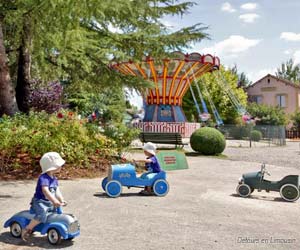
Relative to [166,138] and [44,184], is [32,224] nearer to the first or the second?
[44,184]

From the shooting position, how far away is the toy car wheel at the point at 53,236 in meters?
4.70

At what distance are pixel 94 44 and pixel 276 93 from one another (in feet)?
176

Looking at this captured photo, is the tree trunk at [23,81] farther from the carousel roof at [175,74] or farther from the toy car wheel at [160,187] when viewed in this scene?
the carousel roof at [175,74]

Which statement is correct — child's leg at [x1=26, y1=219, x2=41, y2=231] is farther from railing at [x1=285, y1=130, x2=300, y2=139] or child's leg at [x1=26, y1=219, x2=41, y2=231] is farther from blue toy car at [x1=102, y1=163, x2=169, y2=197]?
railing at [x1=285, y1=130, x2=300, y2=139]

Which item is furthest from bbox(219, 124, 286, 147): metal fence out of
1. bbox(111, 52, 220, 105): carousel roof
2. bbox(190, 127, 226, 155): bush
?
bbox(190, 127, 226, 155): bush

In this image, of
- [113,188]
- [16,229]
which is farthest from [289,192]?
[16,229]

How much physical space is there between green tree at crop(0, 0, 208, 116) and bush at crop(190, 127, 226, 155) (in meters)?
4.96

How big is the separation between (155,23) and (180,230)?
1064 centimetres

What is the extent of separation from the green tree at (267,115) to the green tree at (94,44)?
3673 centimetres

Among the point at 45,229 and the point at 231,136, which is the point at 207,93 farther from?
the point at 45,229

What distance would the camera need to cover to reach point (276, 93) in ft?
206

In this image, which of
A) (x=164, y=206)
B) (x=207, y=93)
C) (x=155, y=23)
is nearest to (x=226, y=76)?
(x=207, y=93)

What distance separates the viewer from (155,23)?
14.8 meters

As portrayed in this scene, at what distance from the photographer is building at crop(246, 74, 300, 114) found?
61094mm
